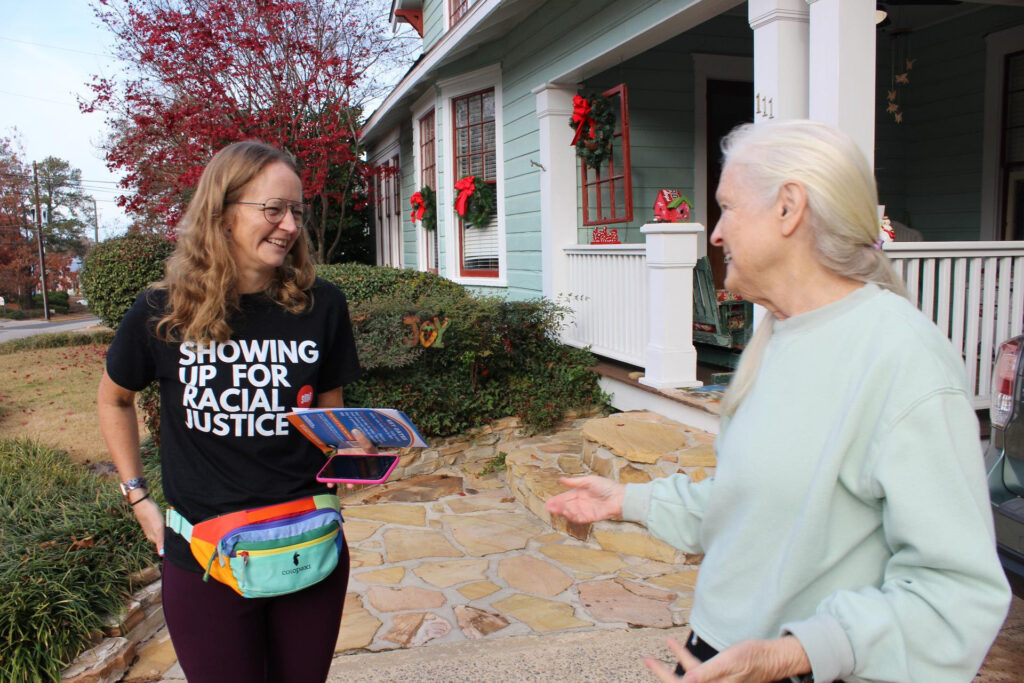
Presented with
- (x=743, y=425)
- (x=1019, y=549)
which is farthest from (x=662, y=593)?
(x=743, y=425)

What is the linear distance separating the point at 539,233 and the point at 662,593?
4.50 meters

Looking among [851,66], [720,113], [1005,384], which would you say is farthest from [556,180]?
[1005,384]

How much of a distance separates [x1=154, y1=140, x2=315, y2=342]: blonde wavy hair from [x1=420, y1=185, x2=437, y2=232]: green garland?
27.6 ft

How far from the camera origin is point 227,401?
1.80 meters

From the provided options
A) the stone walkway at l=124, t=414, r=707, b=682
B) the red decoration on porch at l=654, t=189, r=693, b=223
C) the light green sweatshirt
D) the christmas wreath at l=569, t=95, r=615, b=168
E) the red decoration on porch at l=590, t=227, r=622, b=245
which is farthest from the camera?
the red decoration on porch at l=590, t=227, r=622, b=245

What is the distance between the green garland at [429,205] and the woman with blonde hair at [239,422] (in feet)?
27.7

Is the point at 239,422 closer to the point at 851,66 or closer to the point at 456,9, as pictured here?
the point at 851,66

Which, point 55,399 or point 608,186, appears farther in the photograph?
point 55,399

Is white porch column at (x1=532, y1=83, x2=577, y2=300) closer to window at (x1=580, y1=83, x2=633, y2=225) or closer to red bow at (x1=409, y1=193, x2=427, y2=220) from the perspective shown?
window at (x1=580, y1=83, x2=633, y2=225)

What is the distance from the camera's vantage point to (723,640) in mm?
1278

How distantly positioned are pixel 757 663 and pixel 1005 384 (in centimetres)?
221

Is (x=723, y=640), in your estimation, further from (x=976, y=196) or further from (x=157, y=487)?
(x=976, y=196)

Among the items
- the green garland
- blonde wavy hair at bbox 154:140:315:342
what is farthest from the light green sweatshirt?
the green garland

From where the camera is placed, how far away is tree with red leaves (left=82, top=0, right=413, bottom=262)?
35.6 ft
